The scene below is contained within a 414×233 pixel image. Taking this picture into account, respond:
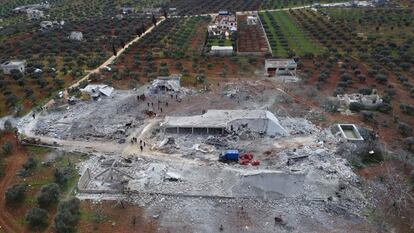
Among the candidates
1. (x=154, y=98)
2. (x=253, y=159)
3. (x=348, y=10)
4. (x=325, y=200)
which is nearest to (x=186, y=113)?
(x=154, y=98)

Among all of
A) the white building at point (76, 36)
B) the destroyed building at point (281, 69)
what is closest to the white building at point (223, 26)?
the destroyed building at point (281, 69)

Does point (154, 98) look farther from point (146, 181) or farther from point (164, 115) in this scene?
point (146, 181)

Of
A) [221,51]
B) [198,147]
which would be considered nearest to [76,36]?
[221,51]

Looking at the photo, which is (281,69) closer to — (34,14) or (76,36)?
(76,36)

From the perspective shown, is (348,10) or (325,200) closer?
(325,200)

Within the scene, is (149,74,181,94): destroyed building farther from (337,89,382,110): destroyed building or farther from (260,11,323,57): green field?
(260,11,323,57): green field

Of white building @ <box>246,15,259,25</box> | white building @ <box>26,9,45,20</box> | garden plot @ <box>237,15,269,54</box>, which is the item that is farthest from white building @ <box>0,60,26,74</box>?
white building @ <box>246,15,259,25</box>
